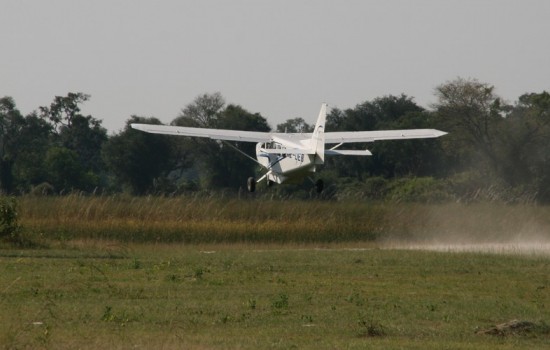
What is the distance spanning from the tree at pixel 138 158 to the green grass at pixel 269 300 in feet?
153

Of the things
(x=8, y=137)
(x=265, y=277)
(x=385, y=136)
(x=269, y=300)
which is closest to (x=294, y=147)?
(x=385, y=136)

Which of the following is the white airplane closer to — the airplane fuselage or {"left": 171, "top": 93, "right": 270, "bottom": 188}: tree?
the airplane fuselage

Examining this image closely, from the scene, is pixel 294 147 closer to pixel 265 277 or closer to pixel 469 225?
pixel 469 225

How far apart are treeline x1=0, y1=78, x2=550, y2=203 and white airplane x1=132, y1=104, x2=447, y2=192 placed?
13.7 m

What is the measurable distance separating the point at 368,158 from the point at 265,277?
53413 mm

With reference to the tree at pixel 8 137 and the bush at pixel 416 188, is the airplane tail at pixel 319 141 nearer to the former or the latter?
the bush at pixel 416 188

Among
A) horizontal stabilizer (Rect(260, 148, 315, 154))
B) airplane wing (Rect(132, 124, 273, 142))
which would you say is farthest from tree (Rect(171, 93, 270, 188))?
horizontal stabilizer (Rect(260, 148, 315, 154))

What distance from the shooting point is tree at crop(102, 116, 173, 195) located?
79.3 m

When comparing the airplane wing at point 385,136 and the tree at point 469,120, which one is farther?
the tree at point 469,120

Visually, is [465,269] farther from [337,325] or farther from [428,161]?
[428,161]

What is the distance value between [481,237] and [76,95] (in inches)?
2397

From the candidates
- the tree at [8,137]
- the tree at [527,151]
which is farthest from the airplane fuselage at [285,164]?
the tree at [8,137]

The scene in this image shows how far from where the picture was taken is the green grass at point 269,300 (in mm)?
17469

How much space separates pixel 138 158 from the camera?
79875mm
